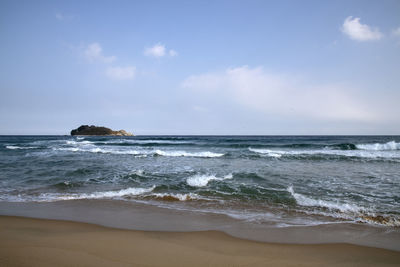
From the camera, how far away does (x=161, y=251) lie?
9.75 ft

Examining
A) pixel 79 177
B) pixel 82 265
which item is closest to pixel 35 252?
pixel 82 265

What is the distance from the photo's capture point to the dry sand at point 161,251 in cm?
269

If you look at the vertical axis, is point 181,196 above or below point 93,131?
below

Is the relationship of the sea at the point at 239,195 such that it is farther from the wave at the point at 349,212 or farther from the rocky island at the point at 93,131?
the rocky island at the point at 93,131

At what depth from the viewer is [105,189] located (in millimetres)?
7062

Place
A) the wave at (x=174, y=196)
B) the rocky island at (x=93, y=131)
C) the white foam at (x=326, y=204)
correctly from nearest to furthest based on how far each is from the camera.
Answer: the white foam at (x=326, y=204) → the wave at (x=174, y=196) → the rocky island at (x=93, y=131)

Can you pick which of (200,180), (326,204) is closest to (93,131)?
(200,180)

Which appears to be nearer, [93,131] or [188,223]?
[188,223]

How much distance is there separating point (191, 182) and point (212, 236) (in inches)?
170

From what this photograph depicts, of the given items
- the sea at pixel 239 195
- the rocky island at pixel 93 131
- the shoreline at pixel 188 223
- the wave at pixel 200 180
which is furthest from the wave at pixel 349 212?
the rocky island at pixel 93 131

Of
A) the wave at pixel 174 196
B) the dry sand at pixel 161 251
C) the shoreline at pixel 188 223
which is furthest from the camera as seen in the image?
the wave at pixel 174 196

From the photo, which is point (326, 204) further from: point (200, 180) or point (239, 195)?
point (200, 180)

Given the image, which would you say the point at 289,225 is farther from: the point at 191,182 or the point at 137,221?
the point at 191,182

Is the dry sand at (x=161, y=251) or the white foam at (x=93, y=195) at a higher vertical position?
the dry sand at (x=161, y=251)
